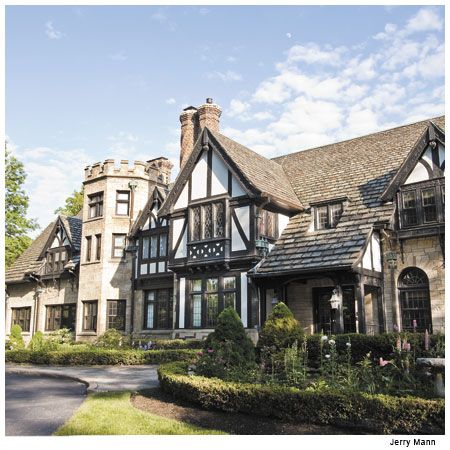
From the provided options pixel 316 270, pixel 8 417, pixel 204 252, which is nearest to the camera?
pixel 8 417

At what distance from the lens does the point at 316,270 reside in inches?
722

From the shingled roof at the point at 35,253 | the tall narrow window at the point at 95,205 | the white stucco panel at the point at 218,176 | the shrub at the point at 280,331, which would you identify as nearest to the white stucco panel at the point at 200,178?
the white stucco panel at the point at 218,176

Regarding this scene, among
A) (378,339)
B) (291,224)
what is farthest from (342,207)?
(378,339)

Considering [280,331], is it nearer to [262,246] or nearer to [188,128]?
[262,246]

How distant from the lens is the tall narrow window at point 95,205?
29.2 meters

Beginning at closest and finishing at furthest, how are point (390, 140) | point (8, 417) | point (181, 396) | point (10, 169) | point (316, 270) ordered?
point (8, 417) → point (181, 396) → point (316, 270) → point (390, 140) → point (10, 169)

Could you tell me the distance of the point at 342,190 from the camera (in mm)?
22094

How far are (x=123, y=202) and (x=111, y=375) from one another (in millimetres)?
14631

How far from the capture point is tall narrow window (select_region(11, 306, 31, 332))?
3325 cm

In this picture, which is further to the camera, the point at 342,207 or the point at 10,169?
the point at 10,169

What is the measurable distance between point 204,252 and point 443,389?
49.0 feet

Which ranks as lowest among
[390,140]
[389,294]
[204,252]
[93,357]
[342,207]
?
[93,357]

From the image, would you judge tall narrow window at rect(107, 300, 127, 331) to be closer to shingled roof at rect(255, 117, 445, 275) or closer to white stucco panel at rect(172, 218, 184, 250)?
white stucco panel at rect(172, 218, 184, 250)
